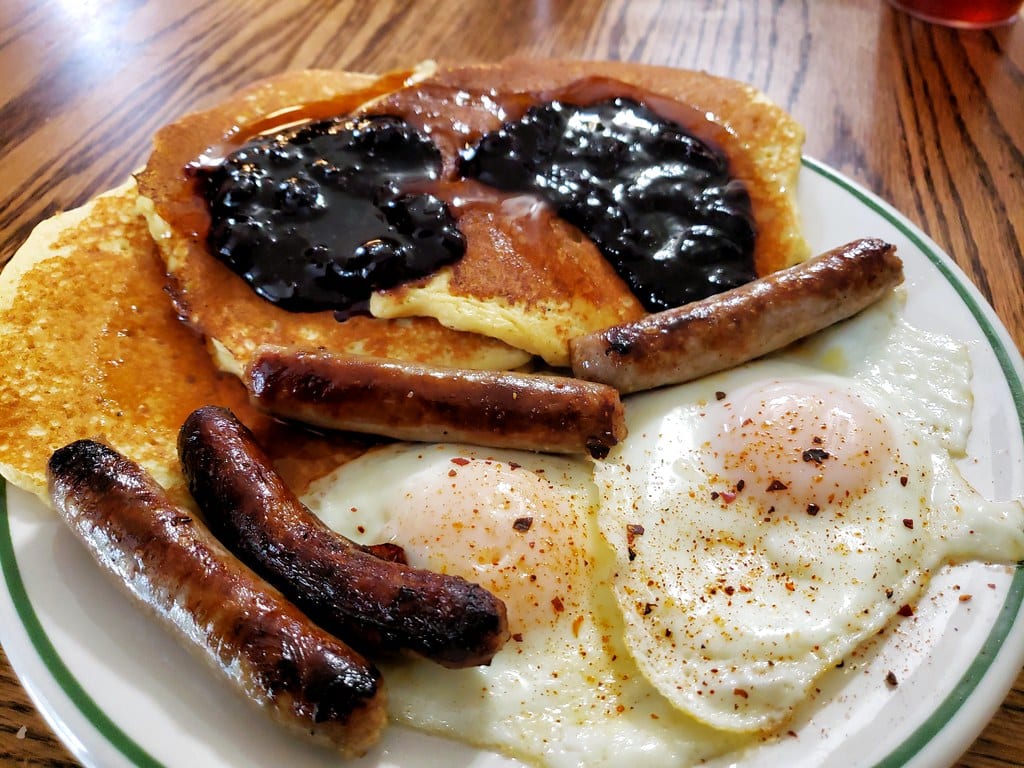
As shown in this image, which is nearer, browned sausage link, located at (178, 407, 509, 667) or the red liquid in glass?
browned sausage link, located at (178, 407, 509, 667)

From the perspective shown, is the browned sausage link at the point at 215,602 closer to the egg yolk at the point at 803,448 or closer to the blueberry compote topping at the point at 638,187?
the egg yolk at the point at 803,448

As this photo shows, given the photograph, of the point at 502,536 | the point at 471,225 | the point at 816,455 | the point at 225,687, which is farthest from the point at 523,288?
the point at 225,687

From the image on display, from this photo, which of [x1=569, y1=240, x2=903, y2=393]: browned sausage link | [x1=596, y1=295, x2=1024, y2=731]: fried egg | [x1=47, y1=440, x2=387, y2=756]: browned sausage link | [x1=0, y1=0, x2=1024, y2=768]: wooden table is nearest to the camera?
[x1=47, y1=440, x2=387, y2=756]: browned sausage link

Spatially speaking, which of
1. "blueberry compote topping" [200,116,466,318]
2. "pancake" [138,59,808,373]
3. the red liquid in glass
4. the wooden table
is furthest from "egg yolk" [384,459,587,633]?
the red liquid in glass

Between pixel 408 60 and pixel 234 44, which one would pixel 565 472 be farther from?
pixel 234 44

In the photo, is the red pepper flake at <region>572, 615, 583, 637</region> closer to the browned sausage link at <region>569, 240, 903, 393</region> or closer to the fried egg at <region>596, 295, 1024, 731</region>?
the fried egg at <region>596, 295, 1024, 731</region>

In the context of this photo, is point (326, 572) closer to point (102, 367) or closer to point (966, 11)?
point (102, 367)

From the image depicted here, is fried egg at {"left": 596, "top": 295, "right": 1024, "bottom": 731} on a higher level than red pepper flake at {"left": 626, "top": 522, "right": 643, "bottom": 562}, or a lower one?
lower

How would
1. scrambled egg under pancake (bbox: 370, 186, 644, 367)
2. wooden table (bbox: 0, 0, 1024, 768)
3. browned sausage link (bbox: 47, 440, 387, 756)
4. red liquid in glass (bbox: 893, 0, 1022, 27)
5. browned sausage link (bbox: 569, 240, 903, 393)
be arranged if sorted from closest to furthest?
browned sausage link (bbox: 47, 440, 387, 756)
browned sausage link (bbox: 569, 240, 903, 393)
scrambled egg under pancake (bbox: 370, 186, 644, 367)
wooden table (bbox: 0, 0, 1024, 768)
red liquid in glass (bbox: 893, 0, 1022, 27)

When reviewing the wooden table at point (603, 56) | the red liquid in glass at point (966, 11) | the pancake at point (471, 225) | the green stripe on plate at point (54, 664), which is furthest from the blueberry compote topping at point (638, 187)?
the red liquid in glass at point (966, 11)
